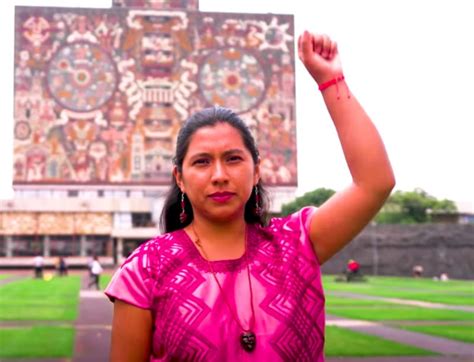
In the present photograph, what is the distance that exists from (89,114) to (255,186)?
152 ft

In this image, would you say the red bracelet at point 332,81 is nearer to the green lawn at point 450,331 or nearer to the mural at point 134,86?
the green lawn at point 450,331

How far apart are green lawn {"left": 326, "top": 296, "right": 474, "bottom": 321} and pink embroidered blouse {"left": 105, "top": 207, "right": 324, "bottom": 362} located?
9449mm

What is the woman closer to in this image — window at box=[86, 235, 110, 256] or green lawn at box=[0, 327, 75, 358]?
green lawn at box=[0, 327, 75, 358]

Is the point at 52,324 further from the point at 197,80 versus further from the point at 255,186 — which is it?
the point at 197,80

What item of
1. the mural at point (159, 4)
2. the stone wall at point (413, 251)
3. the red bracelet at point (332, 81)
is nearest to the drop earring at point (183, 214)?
the red bracelet at point (332, 81)

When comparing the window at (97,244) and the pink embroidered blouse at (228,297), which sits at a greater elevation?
the pink embroidered blouse at (228,297)

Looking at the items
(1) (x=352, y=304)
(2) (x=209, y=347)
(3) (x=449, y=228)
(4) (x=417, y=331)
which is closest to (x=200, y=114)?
(2) (x=209, y=347)

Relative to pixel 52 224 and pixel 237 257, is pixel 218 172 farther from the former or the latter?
pixel 52 224

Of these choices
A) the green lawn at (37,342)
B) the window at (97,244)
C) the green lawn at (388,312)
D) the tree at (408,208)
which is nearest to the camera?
the green lawn at (37,342)

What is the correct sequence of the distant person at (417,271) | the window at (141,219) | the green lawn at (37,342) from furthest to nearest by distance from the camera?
the window at (141,219) → the distant person at (417,271) → the green lawn at (37,342)

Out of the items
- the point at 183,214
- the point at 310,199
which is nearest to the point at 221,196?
the point at 183,214

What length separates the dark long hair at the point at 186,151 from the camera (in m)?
1.76

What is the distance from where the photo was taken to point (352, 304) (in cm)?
1374

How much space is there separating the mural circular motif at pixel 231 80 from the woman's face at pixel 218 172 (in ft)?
153
